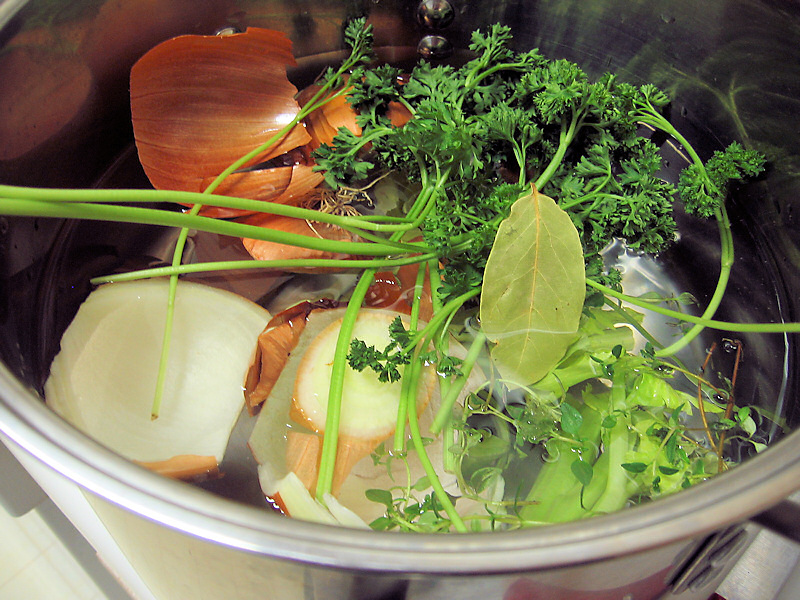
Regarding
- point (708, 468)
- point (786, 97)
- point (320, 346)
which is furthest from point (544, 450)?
point (786, 97)

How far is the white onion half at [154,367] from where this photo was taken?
59 centimetres

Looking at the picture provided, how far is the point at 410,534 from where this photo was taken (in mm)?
310

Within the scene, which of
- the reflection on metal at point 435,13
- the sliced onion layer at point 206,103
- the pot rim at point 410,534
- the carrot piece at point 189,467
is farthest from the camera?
the reflection on metal at point 435,13

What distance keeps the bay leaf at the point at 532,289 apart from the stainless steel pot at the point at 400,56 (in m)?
0.22

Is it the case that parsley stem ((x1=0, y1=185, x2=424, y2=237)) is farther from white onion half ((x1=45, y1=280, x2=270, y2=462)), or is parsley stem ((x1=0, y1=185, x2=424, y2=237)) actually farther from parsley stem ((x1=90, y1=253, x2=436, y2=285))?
white onion half ((x1=45, y1=280, x2=270, y2=462))

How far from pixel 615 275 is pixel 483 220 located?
0.17 m

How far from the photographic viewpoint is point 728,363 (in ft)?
2.25

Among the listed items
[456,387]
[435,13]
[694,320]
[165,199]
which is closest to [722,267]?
[694,320]

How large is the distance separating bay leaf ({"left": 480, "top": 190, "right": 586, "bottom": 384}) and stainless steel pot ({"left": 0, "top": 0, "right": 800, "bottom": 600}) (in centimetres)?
22

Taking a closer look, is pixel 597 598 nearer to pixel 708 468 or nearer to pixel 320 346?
pixel 708 468

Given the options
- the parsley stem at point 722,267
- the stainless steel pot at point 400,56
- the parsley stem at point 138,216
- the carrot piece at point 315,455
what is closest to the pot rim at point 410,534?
the stainless steel pot at point 400,56

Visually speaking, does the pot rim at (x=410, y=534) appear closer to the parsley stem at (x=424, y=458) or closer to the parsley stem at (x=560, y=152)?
the parsley stem at (x=424, y=458)

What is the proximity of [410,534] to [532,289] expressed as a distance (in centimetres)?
30

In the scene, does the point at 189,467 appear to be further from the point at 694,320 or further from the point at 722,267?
the point at 722,267
